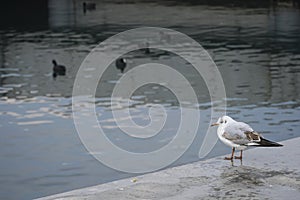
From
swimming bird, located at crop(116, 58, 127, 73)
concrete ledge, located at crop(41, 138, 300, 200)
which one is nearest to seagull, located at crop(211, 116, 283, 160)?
concrete ledge, located at crop(41, 138, 300, 200)

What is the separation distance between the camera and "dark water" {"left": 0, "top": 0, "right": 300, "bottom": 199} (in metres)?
14.0

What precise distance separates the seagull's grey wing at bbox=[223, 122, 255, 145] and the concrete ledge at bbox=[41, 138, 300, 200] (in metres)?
0.36

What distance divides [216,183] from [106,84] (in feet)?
57.1

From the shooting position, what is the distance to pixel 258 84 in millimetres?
23141

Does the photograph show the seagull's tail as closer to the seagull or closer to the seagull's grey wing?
the seagull

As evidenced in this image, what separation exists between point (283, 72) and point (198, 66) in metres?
3.13

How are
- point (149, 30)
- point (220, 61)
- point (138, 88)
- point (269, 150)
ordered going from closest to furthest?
point (269, 150) → point (138, 88) → point (220, 61) → point (149, 30)

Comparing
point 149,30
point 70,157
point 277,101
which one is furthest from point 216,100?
point 149,30

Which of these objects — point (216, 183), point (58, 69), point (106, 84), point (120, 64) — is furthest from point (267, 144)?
point (120, 64)

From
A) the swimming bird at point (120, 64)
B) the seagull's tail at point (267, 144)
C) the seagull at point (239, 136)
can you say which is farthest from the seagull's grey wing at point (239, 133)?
the swimming bird at point (120, 64)

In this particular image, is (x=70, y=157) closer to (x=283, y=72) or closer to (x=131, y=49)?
(x=283, y=72)

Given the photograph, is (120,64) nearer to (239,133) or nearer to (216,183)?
(239,133)

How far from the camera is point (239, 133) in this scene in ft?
24.1

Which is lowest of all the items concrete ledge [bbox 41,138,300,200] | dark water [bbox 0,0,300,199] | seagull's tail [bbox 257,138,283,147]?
dark water [bbox 0,0,300,199]
